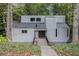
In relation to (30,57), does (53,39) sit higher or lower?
higher

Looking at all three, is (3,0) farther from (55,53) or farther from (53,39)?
(55,53)

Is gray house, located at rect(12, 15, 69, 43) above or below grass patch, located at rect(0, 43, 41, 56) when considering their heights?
above

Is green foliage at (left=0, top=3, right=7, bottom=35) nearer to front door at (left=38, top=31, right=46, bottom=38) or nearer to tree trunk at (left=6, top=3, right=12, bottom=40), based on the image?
tree trunk at (left=6, top=3, right=12, bottom=40)

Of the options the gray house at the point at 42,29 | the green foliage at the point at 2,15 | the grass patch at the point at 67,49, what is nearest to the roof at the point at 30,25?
the gray house at the point at 42,29

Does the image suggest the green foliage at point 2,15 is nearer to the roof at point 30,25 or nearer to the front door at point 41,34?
the roof at point 30,25

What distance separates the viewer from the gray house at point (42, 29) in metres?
2.64

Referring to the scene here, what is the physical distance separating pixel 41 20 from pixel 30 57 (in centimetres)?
60

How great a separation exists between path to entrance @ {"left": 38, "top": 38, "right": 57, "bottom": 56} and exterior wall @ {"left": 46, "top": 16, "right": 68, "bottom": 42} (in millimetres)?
105

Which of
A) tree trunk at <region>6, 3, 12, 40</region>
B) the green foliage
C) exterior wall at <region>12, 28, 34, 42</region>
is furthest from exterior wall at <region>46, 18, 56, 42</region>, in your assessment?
the green foliage

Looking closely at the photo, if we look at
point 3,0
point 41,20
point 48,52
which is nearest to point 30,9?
point 41,20

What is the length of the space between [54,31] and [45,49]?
0.33m

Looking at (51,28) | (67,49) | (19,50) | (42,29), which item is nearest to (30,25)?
(42,29)

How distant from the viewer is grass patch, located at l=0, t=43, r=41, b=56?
106 inches

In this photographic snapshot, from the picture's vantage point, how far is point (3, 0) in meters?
2.72
